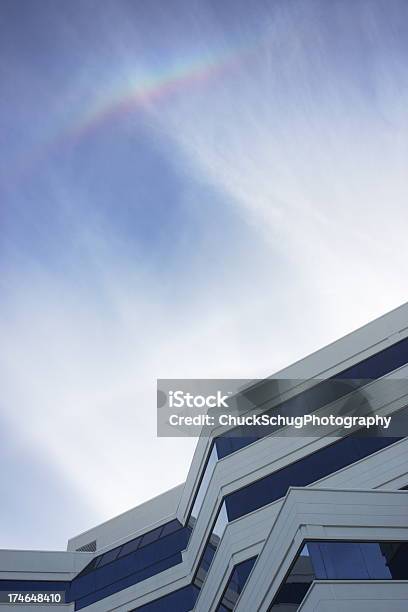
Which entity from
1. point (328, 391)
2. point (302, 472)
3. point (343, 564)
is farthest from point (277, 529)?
point (328, 391)

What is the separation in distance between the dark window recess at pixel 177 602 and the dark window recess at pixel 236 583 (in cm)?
619

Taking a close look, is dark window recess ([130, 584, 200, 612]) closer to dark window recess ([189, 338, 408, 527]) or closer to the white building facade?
the white building facade

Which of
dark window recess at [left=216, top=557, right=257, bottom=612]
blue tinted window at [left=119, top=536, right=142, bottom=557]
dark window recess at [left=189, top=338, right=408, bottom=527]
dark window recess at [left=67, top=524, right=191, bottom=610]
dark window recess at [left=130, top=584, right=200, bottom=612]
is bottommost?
dark window recess at [left=216, top=557, right=257, bottom=612]

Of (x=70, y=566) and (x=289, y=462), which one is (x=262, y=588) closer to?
(x=289, y=462)

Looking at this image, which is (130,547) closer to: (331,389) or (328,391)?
(328,391)

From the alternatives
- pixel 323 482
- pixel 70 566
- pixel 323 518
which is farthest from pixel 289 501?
pixel 70 566

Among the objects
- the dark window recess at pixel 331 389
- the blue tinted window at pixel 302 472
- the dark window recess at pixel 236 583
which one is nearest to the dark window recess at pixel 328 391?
the dark window recess at pixel 331 389

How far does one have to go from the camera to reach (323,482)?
2403 cm

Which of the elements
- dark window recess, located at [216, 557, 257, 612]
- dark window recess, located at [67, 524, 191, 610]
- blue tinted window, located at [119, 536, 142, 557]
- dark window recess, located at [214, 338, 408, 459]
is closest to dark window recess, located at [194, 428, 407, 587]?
dark window recess, located at [214, 338, 408, 459]

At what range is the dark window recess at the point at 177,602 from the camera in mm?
30373

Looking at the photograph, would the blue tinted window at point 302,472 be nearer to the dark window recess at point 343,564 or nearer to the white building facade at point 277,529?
the white building facade at point 277,529

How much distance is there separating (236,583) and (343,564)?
7.09 meters

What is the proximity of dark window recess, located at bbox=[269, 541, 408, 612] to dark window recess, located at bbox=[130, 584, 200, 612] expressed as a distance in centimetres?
1272

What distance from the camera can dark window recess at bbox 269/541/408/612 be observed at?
1786 centimetres
